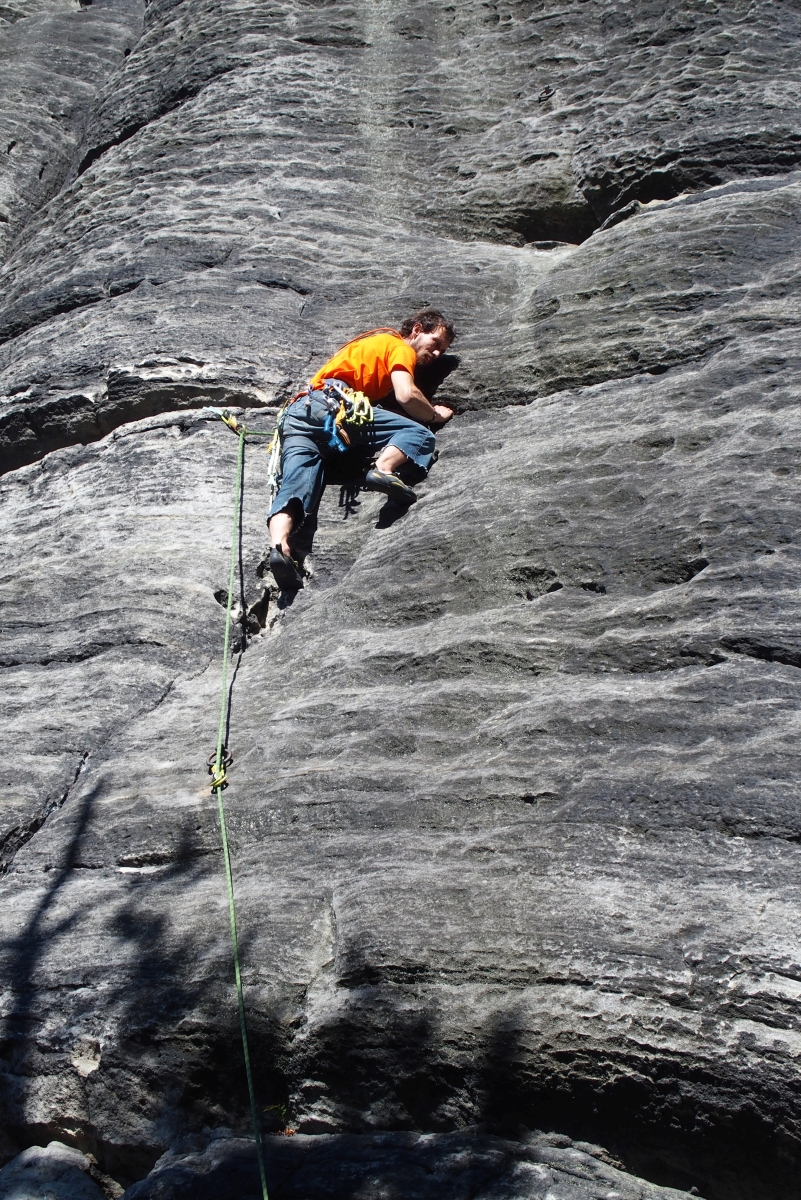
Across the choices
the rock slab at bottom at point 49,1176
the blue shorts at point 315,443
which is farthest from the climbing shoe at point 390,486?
the rock slab at bottom at point 49,1176

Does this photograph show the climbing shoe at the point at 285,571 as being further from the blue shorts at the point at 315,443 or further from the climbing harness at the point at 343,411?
the climbing harness at the point at 343,411

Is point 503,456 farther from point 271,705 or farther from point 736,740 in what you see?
point 736,740

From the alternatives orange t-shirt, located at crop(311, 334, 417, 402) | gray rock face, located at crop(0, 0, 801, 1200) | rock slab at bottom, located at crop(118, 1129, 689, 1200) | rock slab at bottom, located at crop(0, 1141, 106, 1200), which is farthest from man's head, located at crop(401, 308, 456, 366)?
rock slab at bottom, located at crop(0, 1141, 106, 1200)

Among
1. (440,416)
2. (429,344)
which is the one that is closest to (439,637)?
(440,416)

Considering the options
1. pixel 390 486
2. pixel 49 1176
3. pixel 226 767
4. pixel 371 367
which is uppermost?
pixel 371 367

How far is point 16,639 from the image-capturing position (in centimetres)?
595

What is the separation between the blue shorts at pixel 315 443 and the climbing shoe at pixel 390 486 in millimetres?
309

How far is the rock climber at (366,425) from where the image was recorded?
601 cm

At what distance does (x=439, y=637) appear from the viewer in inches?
196

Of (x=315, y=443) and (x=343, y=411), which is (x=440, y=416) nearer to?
(x=343, y=411)

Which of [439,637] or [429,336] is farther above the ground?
[429,336]

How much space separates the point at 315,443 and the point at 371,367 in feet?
2.10

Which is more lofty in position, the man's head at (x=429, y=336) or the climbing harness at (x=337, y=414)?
the man's head at (x=429, y=336)

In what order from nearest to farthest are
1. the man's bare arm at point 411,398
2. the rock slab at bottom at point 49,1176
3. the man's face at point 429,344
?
the rock slab at bottom at point 49,1176 → the man's bare arm at point 411,398 → the man's face at point 429,344
